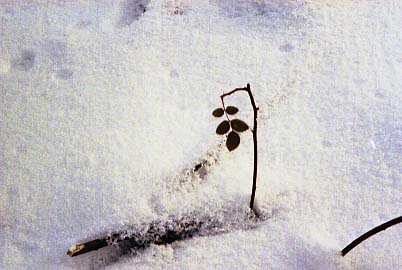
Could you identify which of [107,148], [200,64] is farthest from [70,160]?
[200,64]

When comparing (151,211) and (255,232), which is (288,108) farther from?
(151,211)

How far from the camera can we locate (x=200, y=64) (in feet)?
5.36

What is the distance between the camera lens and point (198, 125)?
148cm

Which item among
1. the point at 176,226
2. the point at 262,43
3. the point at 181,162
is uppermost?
the point at 262,43

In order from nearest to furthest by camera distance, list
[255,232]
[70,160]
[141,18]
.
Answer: [255,232]
[70,160]
[141,18]

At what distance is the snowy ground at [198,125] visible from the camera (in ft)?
4.18

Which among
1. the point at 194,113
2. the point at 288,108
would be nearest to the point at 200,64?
the point at 194,113

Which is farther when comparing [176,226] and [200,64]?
[200,64]

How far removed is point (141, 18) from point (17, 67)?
455mm

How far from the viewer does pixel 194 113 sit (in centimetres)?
151

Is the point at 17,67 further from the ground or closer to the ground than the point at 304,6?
closer to the ground

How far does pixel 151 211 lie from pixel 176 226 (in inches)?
3.1

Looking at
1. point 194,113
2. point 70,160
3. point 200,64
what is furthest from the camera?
point 200,64

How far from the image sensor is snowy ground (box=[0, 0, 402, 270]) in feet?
4.18
